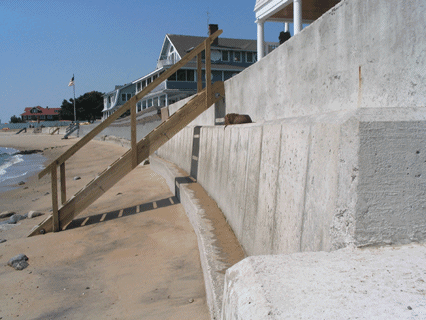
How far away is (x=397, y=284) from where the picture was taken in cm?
134

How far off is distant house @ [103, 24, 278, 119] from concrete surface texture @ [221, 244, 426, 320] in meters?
31.5

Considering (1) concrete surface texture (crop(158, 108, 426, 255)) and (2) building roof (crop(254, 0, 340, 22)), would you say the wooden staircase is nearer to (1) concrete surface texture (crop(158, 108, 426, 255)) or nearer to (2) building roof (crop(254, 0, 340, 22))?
(2) building roof (crop(254, 0, 340, 22))

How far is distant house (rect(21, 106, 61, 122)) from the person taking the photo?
129 m

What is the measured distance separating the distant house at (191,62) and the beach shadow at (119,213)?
84.6 ft

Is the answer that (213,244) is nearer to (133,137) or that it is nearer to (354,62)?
(354,62)

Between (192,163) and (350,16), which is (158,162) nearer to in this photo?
(192,163)

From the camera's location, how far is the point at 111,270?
14.5 ft

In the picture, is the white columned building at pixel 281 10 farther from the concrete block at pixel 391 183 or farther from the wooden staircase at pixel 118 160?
the concrete block at pixel 391 183

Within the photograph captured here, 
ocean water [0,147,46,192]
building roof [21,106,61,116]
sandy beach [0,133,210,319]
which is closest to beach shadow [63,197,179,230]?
sandy beach [0,133,210,319]

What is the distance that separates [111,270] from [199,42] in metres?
34.2

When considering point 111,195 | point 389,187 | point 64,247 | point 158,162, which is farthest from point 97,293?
point 158,162

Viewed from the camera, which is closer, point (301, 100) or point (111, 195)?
point (301, 100)

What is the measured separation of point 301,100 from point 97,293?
9.86ft

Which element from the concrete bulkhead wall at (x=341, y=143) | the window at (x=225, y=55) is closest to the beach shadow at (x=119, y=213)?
the concrete bulkhead wall at (x=341, y=143)
